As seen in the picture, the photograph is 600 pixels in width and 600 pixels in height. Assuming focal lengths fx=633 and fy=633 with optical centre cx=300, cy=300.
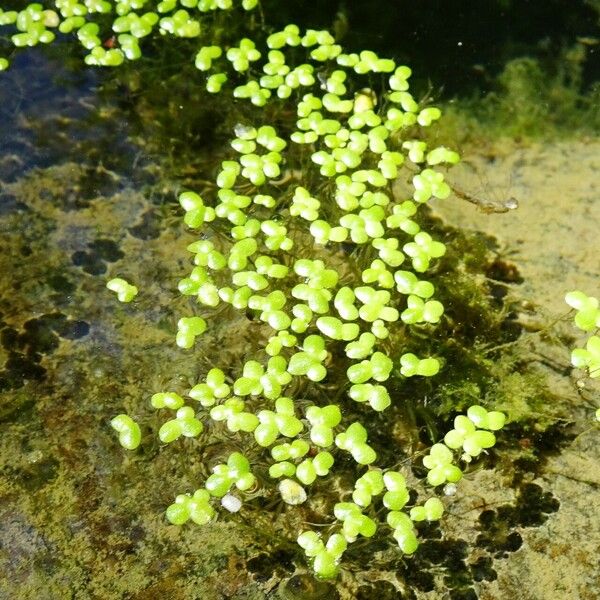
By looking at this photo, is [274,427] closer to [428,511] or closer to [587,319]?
[428,511]

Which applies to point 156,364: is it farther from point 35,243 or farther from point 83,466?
point 35,243

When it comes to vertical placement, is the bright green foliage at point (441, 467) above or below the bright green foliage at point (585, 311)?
below

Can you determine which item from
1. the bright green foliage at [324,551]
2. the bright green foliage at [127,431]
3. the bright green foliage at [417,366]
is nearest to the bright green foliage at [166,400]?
the bright green foliage at [127,431]

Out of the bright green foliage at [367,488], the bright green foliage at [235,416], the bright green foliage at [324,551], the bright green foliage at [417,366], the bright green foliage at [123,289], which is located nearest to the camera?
the bright green foliage at [324,551]

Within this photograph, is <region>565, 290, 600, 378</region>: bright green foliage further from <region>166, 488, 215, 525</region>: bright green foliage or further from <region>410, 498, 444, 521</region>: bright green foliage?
<region>166, 488, 215, 525</region>: bright green foliage

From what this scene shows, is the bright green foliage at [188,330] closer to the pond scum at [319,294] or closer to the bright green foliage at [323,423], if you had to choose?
the pond scum at [319,294]

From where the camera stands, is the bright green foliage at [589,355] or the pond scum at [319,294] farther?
the bright green foliage at [589,355]

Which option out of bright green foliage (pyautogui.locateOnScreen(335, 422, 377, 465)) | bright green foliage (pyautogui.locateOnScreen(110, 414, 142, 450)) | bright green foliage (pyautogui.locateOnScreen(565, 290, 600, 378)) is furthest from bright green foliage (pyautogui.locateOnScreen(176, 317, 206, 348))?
bright green foliage (pyautogui.locateOnScreen(565, 290, 600, 378))

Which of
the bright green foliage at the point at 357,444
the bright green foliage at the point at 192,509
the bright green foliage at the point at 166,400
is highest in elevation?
the bright green foliage at the point at 357,444
